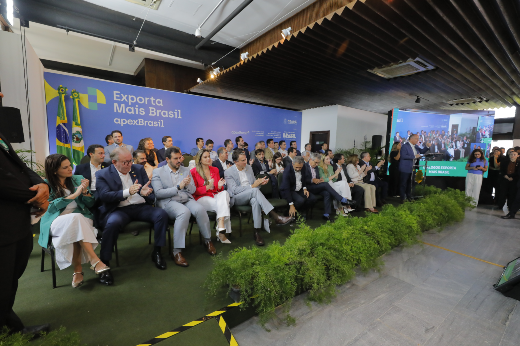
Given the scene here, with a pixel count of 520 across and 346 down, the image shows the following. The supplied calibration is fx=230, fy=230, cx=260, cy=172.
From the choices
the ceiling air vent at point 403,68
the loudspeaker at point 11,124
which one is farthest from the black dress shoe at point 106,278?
the ceiling air vent at point 403,68

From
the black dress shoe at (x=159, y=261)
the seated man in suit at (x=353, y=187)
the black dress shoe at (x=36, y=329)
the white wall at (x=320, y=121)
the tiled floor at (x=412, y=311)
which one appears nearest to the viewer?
the black dress shoe at (x=36, y=329)

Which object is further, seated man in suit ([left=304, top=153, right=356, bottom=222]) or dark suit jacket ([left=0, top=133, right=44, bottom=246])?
seated man in suit ([left=304, top=153, right=356, bottom=222])

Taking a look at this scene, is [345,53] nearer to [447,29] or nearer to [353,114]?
[447,29]

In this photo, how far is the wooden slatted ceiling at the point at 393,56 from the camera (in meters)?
3.41

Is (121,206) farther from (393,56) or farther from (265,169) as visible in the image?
(393,56)

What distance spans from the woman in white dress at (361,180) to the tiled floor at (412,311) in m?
1.98

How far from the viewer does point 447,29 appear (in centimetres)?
379

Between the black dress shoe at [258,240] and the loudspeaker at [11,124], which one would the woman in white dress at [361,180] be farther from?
the loudspeaker at [11,124]

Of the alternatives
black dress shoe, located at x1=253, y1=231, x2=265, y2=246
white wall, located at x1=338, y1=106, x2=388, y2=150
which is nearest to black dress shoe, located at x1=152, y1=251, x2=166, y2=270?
black dress shoe, located at x1=253, y1=231, x2=265, y2=246

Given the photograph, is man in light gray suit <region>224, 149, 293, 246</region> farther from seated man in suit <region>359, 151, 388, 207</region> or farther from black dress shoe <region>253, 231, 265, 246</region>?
seated man in suit <region>359, 151, 388, 207</region>

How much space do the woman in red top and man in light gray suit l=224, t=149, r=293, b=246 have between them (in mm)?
232

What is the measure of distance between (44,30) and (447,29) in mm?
8993

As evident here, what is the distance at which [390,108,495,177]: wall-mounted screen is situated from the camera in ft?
20.5

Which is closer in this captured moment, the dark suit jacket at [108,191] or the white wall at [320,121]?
the dark suit jacket at [108,191]
